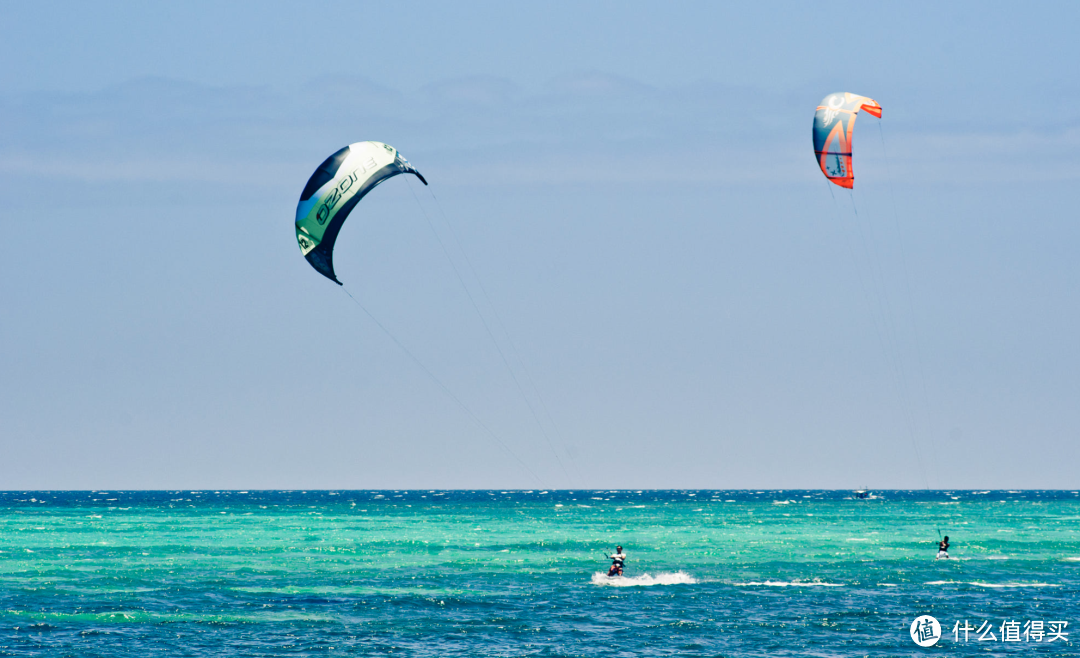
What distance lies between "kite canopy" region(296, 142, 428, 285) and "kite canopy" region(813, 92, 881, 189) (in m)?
12.1

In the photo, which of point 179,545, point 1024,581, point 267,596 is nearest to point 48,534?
point 179,545

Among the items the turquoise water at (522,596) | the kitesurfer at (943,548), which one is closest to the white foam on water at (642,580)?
the turquoise water at (522,596)

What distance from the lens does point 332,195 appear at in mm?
31969

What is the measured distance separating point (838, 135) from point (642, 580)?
15.8m

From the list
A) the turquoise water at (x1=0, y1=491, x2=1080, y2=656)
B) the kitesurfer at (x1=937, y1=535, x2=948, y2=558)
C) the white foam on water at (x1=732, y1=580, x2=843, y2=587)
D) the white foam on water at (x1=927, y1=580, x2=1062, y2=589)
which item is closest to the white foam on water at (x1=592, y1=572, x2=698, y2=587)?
the turquoise water at (x1=0, y1=491, x2=1080, y2=656)

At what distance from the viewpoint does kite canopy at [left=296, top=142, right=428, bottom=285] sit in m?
31.9

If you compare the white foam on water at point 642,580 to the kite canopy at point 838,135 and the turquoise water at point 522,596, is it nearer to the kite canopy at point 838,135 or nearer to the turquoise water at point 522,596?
the turquoise water at point 522,596

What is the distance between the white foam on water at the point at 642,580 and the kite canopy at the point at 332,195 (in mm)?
14829

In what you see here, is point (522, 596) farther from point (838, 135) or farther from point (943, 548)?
point (943, 548)

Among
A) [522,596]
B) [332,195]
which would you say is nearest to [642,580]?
[522,596]

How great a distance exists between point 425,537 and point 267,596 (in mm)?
36120

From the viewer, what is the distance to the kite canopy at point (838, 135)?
36.3 m

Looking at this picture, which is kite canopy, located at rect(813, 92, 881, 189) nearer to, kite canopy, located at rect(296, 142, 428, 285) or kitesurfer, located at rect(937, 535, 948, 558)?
kite canopy, located at rect(296, 142, 428, 285)

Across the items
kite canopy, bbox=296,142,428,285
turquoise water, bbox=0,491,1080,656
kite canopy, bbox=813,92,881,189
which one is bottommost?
turquoise water, bbox=0,491,1080,656
